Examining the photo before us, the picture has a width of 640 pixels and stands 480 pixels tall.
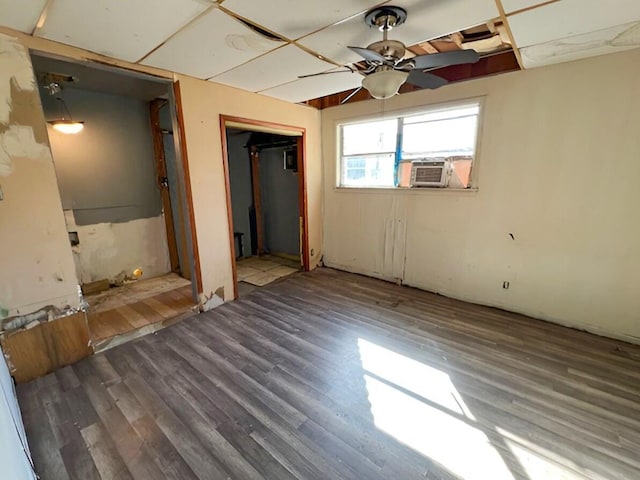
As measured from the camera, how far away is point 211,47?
2.20 meters

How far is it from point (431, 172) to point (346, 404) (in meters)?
2.78

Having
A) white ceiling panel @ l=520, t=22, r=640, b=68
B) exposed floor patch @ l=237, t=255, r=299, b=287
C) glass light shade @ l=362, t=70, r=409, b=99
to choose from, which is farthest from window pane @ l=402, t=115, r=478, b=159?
exposed floor patch @ l=237, t=255, r=299, b=287

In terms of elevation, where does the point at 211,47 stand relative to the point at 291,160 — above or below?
above

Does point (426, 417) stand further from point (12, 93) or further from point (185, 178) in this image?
point (12, 93)

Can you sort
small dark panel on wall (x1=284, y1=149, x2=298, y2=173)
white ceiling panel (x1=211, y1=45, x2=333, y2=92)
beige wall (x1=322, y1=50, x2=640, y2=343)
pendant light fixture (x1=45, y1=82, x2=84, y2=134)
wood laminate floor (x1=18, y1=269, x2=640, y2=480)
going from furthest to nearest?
1. small dark panel on wall (x1=284, y1=149, x2=298, y2=173)
2. pendant light fixture (x1=45, y1=82, x2=84, y2=134)
3. beige wall (x1=322, y1=50, x2=640, y2=343)
4. white ceiling panel (x1=211, y1=45, x2=333, y2=92)
5. wood laminate floor (x1=18, y1=269, x2=640, y2=480)

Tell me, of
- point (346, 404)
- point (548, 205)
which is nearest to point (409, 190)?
point (548, 205)

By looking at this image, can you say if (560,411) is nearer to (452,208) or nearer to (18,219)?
(452,208)

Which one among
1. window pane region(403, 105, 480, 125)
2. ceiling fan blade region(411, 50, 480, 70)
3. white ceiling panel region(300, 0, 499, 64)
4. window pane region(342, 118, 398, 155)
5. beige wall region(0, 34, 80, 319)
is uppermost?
white ceiling panel region(300, 0, 499, 64)

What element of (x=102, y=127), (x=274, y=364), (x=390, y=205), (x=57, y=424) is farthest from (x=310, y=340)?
(x=102, y=127)

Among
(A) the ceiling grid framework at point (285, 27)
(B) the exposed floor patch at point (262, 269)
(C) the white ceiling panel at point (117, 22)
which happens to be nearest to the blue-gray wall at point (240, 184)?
(B) the exposed floor patch at point (262, 269)

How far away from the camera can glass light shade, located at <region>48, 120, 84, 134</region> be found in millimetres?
3061

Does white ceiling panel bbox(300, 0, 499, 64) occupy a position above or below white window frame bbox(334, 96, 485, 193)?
above

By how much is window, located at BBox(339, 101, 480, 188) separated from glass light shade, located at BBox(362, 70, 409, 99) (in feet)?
5.52

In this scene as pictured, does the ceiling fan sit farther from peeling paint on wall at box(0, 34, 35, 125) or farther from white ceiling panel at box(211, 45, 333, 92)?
peeling paint on wall at box(0, 34, 35, 125)
